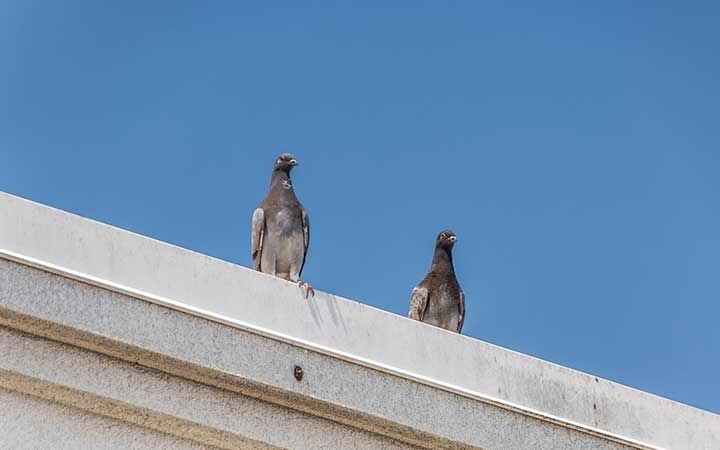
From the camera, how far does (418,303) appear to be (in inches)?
480

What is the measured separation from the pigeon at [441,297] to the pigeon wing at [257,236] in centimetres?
161

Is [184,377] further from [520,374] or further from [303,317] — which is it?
[520,374]

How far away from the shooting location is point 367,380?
6695mm

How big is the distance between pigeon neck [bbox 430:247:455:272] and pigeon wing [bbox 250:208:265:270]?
1.96 m

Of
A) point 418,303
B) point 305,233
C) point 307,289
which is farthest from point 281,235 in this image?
point 307,289

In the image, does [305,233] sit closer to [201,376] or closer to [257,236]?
[257,236]

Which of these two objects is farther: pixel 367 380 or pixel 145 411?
pixel 367 380

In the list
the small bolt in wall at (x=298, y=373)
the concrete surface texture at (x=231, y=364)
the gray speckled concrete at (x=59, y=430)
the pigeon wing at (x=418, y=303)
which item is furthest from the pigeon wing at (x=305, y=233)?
the gray speckled concrete at (x=59, y=430)

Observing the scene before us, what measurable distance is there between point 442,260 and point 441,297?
0.55 m

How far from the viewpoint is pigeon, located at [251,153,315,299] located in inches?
451

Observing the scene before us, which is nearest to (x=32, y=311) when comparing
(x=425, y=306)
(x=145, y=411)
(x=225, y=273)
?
(x=145, y=411)

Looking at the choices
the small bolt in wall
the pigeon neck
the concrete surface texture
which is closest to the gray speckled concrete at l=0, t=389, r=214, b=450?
the concrete surface texture

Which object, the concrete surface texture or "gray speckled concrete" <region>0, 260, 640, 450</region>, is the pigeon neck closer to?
the concrete surface texture

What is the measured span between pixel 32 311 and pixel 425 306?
671cm
